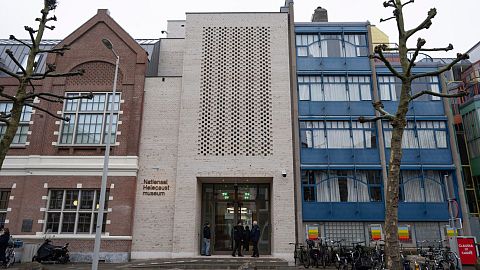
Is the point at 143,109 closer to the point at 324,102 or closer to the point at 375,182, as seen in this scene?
the point at 324,102

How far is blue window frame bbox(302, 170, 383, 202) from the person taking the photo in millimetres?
20766

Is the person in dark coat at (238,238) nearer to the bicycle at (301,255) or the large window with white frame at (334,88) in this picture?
the bicycle at (301,255)

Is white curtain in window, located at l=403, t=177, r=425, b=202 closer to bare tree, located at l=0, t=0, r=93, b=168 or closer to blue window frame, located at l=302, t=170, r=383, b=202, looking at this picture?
blue window frame, located at l=302, t=170, r=383, b=202

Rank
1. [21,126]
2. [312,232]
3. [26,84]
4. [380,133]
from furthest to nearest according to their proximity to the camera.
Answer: [21,126], [380,133], [312,232], [26,84]

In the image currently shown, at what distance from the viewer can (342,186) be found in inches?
827

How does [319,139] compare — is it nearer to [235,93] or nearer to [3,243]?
[235,93]

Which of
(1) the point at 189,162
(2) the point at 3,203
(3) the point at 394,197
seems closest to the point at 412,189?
(3) the point at 394,197

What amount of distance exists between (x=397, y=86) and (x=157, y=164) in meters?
15.4

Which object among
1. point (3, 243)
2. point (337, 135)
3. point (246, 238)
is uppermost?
point (337, 135)

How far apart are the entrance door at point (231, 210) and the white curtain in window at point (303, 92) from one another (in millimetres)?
5903

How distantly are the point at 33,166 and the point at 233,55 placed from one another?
13.3 m

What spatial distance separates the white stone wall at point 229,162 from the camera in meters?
19.7

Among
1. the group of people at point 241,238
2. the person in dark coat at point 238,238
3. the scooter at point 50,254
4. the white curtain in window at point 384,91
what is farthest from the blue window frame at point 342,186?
the scooter at point 50,254

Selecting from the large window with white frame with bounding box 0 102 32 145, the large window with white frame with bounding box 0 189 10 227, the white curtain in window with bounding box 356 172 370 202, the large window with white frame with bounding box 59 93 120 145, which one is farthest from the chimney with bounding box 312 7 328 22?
the large window with white frame with bounding box 0 189 10 227
